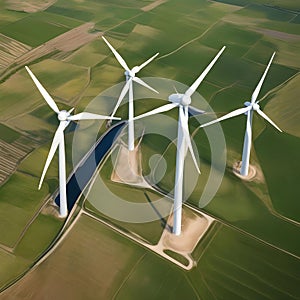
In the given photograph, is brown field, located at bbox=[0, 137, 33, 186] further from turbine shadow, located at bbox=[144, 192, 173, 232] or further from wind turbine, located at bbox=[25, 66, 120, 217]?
turbine shadow, located at bbox=[144, 192, 173, 232]

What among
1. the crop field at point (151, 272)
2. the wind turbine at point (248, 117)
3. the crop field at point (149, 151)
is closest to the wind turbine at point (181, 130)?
the crop field at point (149, 151)

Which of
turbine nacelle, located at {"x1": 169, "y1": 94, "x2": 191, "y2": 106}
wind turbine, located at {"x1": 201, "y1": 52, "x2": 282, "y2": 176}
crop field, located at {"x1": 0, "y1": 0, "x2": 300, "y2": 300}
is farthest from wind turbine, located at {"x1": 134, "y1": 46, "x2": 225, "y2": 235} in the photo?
wind turbine, located at {"x1": 201, "y1": 52, "x2": 282, "y2": 176}

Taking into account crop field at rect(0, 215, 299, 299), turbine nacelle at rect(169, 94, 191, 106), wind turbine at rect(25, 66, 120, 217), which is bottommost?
crop field at rect(0, 215, 299, 299)

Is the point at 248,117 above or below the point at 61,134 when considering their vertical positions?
above

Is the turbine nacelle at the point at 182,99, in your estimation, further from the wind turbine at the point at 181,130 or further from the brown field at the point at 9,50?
the brown field at the point at 9,50

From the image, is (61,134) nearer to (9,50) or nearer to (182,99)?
(182,99)

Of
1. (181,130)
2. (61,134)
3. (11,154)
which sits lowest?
(11,154)

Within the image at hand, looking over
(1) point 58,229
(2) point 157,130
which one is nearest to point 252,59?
(2) point 157,130

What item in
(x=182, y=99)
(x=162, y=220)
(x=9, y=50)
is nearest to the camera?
(x=182, y=99)

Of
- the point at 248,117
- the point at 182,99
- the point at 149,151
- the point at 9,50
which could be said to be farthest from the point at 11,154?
the point at 9,50

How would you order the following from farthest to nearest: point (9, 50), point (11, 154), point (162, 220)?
point (9, 50) < point (11, 154) < point (162, 220)
